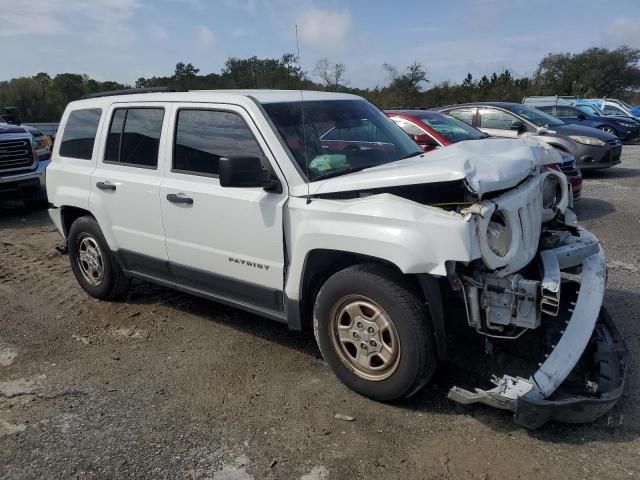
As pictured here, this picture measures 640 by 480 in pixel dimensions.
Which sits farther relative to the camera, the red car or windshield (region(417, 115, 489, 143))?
windshield (region(417, 115, 489, 143))

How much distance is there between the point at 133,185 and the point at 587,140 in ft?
32.4

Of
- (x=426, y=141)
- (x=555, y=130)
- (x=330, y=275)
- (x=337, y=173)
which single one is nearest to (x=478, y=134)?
(x=426, y=141)

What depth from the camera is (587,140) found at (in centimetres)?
1138

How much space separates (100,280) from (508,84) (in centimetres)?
3577

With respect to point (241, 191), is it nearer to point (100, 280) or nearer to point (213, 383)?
point (213, 383)

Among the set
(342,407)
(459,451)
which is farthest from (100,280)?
(459,451)

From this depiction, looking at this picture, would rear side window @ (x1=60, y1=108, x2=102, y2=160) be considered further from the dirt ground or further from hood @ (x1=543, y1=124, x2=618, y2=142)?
hood @ (x1=543, y1=124, x2=618, y2=142)

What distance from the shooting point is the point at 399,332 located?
3.20 meters

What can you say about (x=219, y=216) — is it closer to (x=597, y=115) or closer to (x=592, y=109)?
(x=597, y=115)

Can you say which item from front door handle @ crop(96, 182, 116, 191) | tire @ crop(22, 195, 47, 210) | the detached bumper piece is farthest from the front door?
tire @ crop(22, 195, 47, 210)

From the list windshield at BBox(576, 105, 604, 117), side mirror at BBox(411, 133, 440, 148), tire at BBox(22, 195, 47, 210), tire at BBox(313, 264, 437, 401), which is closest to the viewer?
tire at BBox(313, 264, 437, 401)

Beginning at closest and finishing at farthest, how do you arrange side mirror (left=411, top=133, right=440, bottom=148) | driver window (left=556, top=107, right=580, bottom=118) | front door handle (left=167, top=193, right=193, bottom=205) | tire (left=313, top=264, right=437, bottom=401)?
tire (left=313, top=264, right=437, bottom=401)
front door handle (left=167, top=193, right=193, bottom=205)
side mirror (left=411, top=133, right=440, bottom=148)
driver window (left=556, top=107, right=580, bottom=118)

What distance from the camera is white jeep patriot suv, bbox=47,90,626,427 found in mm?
3049

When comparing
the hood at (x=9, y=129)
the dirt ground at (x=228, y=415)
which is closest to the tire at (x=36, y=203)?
the hood at (x=9, y=129)
